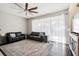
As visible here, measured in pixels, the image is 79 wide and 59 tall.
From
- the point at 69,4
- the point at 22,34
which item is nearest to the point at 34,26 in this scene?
the point at 22,34

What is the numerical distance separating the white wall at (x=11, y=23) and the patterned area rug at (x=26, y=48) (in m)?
0.32

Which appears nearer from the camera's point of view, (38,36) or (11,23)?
(11,23)

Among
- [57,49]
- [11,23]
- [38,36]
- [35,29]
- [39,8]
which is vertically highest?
[39,8]

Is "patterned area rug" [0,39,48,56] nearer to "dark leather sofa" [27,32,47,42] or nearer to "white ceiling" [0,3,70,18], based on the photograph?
"dark leather sofa" [27,32,47,42]

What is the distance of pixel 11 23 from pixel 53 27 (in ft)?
3.22

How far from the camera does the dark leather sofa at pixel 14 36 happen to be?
1.68 m

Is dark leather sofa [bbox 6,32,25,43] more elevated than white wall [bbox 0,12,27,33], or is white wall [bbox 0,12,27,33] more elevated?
white wall [bbox 0,12,27,33]

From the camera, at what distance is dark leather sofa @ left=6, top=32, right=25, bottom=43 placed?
5.51ft

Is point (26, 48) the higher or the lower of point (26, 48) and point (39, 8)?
the lower

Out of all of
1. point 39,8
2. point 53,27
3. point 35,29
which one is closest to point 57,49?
point 53,27

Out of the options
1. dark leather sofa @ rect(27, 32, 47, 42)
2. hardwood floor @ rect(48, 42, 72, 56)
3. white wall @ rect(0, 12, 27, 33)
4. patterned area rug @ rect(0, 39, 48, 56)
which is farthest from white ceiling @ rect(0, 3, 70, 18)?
hardwood floor @ rect(48, 42, 72, 56)

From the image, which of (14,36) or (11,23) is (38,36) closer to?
(14,36)

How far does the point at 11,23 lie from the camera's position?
5.55 feet

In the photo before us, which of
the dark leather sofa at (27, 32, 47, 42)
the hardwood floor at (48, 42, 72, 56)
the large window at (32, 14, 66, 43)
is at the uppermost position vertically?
the large window at (32, 14, 66, 43)
